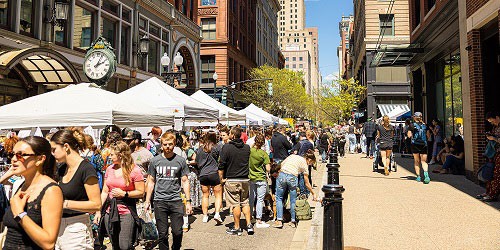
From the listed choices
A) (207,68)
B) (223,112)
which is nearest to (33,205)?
(223,112)

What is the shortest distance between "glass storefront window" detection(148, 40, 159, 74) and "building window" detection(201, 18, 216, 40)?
18.3m

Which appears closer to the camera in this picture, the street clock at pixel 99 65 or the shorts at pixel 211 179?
the shorts at pixel 211 179

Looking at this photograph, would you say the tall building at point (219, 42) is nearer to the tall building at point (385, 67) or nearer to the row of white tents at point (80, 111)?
the tall building at point (385, 67)

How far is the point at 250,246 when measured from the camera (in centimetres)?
614

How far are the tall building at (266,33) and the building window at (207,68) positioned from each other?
1775 centimetres

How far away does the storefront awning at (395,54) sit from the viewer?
17.6 m

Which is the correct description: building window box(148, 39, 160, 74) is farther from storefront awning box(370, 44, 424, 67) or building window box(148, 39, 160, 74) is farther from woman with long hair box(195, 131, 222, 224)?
woman with long hair box(195, 131, 222, 224)

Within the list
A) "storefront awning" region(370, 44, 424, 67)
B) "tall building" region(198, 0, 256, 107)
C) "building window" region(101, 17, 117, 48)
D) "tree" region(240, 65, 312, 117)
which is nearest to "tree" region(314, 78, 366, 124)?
"tree" region(240, 65, 312, 117)

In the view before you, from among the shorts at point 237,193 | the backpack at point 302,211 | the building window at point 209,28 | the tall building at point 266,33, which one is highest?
the tall building at point 266,33

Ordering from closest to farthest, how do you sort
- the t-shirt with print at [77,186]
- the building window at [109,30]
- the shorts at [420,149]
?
the t-shirt with print at [77,186] → the shorts at [420,149] → the building window at [109,30]

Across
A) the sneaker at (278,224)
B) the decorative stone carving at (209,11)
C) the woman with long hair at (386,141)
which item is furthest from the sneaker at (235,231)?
the decorative stone carving at (209,11)

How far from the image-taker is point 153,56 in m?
24.2

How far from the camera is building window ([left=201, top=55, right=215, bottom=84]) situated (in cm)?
4203

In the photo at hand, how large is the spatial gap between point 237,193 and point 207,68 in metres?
37.0
